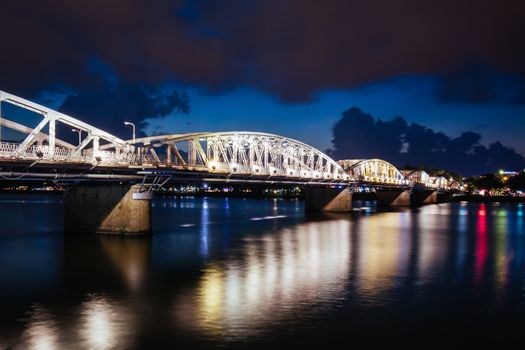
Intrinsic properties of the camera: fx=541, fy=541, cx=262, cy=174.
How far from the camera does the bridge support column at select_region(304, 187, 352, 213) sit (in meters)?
107

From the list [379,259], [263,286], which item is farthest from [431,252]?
[263,286]

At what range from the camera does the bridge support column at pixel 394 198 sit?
527ft

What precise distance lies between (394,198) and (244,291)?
→ 140 meters

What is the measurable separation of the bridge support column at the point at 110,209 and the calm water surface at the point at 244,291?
1.31 metres

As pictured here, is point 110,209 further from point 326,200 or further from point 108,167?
point 326,200

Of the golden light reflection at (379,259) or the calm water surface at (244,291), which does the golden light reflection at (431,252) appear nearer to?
the calm water surface at (244,291)

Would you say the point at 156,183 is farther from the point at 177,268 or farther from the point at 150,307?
the point at 150,307

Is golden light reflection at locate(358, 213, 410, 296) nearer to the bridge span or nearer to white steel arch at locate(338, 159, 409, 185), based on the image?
the bridge span

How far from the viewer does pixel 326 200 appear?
356ft

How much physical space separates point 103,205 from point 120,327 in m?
29.2

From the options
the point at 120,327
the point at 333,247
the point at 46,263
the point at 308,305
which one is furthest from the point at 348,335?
the point at 333,247

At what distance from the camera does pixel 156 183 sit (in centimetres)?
5034

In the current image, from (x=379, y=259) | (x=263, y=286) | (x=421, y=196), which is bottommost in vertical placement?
(x=379, y=259)

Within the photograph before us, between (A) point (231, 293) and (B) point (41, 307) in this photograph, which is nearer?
(B) point (41, 307)
